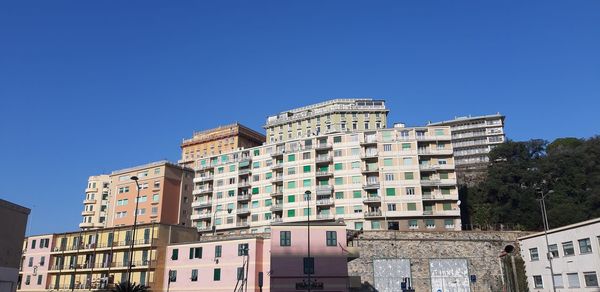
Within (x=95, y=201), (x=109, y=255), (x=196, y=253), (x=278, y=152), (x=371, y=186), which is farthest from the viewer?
(x=95, y=201)

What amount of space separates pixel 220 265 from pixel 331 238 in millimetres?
14232

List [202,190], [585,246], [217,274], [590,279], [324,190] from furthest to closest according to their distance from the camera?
1. [202,190]
2. [324,190]
3. [217,274]
4. [585,246]
5. [590,279]

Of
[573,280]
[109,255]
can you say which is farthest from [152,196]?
[573,280]

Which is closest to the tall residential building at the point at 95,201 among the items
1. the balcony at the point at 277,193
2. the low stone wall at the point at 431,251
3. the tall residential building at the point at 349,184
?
the tall residential building at the point at 349,184

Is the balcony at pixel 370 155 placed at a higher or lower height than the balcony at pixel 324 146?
lower

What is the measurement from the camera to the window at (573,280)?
176 ft

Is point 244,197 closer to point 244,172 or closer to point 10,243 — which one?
point 244,172

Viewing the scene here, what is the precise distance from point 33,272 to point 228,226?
128ft

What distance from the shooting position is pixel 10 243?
103 feet

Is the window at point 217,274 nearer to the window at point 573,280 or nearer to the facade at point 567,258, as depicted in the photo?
the facade at point 567,258

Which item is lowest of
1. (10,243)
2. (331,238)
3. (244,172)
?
(10,243)

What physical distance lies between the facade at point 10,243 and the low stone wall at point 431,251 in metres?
45.3

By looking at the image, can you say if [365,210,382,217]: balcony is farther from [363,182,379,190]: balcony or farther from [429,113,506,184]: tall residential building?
[429,113,506,184]: tall residential building

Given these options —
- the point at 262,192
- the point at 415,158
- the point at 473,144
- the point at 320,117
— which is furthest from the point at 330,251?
the point at 473,144
